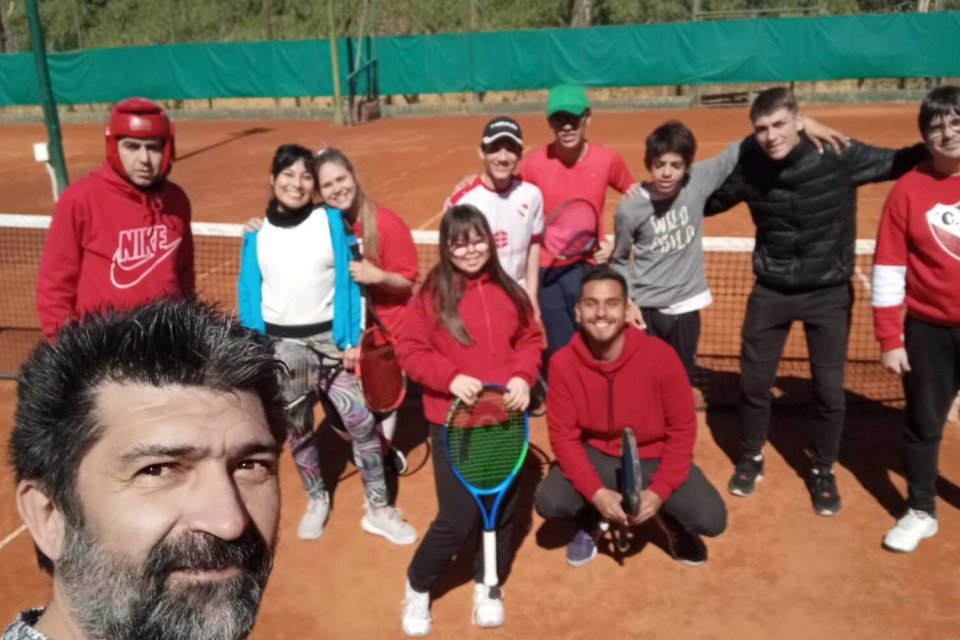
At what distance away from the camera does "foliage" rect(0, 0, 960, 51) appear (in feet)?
111

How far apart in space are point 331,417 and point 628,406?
1.73 m

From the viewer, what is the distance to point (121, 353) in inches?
52.1

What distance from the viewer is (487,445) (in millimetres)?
4070

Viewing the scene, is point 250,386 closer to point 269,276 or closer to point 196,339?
point 196,339

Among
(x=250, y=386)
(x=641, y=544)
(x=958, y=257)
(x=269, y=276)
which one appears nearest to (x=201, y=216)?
(x=269, y=276)

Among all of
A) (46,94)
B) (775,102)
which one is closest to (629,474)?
(775,102)

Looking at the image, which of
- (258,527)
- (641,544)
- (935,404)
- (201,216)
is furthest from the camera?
(201,216)

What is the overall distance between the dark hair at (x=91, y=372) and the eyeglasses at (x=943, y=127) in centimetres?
382

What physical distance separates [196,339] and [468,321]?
293 centimetres

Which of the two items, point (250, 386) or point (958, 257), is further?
point (958, 257)

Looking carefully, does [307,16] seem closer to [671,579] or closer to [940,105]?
[940,105]

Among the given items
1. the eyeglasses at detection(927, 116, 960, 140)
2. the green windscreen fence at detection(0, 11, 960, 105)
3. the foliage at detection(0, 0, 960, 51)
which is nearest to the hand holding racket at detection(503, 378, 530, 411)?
the eyeglasses at detection(927, 116, 960, 140)

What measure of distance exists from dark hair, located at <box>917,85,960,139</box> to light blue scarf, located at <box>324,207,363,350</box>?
2830 millimetres

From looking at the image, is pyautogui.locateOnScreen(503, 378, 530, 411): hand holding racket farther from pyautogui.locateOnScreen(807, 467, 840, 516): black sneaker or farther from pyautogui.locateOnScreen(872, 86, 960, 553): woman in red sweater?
pyautogui.locateOnScreen(807, 467, 840, 516): black sneaker
